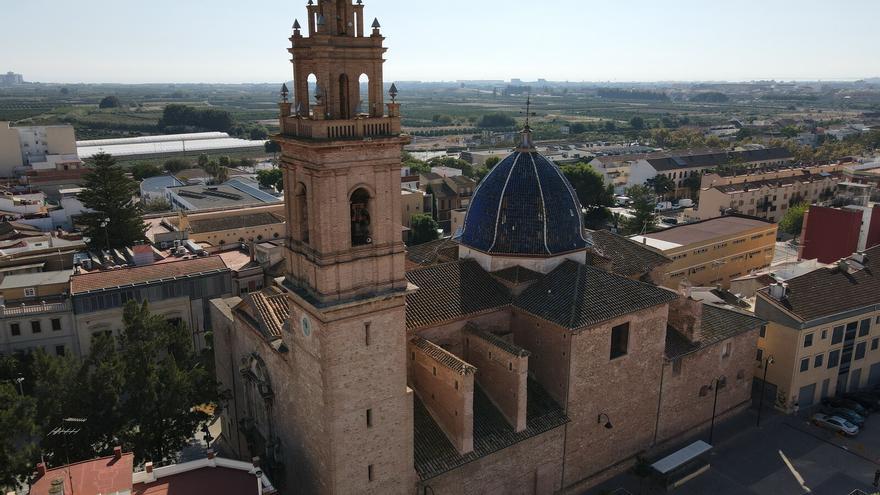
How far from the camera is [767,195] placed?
6712cm

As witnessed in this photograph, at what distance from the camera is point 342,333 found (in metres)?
18.8

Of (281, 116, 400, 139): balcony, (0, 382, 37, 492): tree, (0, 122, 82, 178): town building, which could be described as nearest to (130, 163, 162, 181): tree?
(0, 122, 82, 178): town building

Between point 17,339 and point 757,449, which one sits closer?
point 757,449

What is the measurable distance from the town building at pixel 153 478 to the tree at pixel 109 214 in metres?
30.1

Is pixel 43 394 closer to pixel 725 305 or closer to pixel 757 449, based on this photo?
pixel 757 449

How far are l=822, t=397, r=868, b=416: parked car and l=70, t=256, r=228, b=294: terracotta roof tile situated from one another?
3292 centimetres

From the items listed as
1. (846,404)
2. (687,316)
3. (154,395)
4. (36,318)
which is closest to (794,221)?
(846,404)

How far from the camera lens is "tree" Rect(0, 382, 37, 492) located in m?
21.0

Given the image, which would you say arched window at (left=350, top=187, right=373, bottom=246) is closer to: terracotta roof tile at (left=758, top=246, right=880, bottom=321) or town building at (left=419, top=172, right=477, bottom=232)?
terracotta roof tile at (left=758, top=246, right=880, bottom=321)

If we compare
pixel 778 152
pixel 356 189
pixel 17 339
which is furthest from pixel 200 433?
pixel 778 152

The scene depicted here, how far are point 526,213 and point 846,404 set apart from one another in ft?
62.1

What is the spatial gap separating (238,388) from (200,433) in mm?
5774

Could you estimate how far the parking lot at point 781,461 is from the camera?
2577 cm

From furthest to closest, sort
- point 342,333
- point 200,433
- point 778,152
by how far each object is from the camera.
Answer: point 778,152 < point 200,433 < point 342,333
